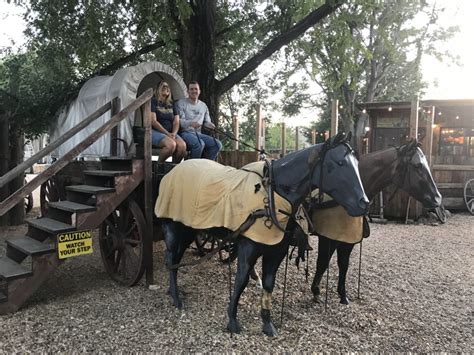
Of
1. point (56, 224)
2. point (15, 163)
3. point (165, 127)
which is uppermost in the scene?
point (165, 127)

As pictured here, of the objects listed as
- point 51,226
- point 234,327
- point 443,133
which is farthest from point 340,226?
point 443,133

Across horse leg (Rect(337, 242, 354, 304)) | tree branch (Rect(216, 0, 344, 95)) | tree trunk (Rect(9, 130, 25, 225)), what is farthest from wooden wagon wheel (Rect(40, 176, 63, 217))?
horse leg (Rect(337, 242, 354, 304))

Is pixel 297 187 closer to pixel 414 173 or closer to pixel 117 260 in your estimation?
pixel 414 173

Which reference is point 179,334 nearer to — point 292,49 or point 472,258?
point 472,258

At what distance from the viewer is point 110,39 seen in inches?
342

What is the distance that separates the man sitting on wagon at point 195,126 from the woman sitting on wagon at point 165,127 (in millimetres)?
160

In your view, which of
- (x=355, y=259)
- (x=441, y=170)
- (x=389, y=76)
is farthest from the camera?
(x=389, y=76)

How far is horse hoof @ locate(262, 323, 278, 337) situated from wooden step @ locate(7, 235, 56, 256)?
7.70 ft

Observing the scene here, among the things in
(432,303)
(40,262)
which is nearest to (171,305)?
(40,262)

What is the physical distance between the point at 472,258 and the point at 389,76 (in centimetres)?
1871

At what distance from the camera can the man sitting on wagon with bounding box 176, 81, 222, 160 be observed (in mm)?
5449

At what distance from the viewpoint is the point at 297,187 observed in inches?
129

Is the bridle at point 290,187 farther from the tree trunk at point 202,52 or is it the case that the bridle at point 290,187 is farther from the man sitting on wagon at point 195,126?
the tree trunk at point 202,52

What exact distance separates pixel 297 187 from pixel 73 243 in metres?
2.53
